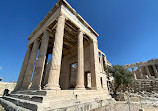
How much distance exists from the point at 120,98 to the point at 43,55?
445 inches

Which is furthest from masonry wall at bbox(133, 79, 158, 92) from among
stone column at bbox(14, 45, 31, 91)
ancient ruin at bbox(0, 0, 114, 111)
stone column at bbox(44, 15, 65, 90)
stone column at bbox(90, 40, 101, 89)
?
stone column at bbox(14, 45, 31, 91)

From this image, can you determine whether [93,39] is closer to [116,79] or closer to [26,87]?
[116,79]

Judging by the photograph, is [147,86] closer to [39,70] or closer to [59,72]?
[59,72]

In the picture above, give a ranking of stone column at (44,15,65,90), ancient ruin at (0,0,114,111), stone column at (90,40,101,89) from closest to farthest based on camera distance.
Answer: ancient ruin at (0,0,114,111) < stone column at (44,15,65,90) < stone column at (90,40,101,89)

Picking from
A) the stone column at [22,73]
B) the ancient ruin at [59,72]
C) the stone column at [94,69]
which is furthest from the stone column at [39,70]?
the stone column at [94,69]

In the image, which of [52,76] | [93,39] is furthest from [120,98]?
[52,76]

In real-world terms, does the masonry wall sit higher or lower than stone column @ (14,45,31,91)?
lower

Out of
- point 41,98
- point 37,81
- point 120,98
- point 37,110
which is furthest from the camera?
point 120,98

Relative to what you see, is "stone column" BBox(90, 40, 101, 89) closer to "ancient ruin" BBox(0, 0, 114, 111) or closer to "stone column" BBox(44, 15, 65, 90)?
"ancient ruin" BBox(0, 0, 114, 111)

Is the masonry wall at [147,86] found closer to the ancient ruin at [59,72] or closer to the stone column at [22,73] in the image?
the ancient ruin at [59,72]

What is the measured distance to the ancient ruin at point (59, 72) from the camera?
12.5 ft

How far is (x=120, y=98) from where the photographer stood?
10578 mm

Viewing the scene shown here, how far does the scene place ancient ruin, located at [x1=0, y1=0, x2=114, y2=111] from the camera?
3807mm

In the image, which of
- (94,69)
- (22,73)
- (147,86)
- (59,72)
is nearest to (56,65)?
(59,72)
